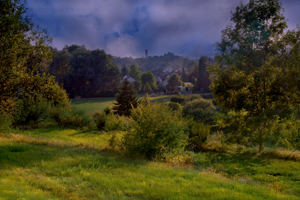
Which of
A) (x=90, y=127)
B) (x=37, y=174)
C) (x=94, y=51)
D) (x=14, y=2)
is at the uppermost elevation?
(x=94, y=51)

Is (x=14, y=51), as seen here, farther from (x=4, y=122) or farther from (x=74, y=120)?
(x=74, y=120)

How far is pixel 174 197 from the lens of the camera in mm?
4078

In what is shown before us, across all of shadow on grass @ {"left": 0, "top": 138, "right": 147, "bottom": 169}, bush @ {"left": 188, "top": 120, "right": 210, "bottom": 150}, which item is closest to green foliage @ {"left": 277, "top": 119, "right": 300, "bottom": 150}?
bush @ {"left": 188, "top": 120, "right": 210, "bottom": 150}

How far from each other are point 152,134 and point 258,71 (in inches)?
251

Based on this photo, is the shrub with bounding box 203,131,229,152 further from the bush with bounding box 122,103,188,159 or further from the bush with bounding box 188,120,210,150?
the bush with bounding box 122,103,188,159

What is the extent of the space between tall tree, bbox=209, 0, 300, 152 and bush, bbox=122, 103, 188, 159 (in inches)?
159

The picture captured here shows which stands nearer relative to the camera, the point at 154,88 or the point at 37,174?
the point at 37,174

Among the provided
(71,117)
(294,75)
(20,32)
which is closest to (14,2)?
(20,32)

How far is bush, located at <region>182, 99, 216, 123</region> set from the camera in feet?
76.0

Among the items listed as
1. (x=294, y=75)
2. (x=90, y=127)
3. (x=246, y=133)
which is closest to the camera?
(x=294, y=75)

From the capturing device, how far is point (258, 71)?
32.2 ft

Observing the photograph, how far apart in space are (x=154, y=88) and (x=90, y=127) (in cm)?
5650

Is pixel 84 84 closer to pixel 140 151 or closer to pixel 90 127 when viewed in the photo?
pixel 90 127

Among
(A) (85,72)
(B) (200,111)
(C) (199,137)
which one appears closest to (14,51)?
(C) (199,137)
